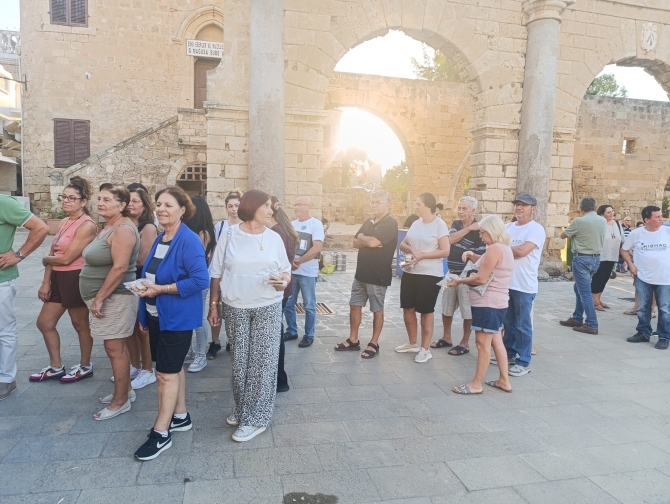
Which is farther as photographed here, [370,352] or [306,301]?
[306,301]

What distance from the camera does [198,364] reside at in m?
4.56

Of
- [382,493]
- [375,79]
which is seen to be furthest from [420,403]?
[375,79]

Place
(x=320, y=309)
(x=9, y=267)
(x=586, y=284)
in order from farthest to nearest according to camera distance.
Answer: (x=320, y=309) → (x=586, y=284) → (x=9, y=267)

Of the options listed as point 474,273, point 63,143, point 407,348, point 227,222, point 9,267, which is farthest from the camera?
point 63,143

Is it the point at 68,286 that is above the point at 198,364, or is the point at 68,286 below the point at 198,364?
above

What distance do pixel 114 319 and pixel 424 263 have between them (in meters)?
3.04

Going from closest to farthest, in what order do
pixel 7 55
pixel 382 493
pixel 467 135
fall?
pixel 382 493
pixel 467 135
pixel 7 55

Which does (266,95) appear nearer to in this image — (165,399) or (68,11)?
(165,399)

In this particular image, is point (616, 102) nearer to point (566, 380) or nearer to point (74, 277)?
point (566, 380)

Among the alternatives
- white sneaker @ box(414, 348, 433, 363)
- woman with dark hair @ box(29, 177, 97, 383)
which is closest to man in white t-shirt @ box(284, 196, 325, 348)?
white sneaker @ box(414, 348, 433, 363)

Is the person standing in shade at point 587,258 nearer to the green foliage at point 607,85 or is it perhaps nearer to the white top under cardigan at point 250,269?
the white top under cardigan at point 250,269

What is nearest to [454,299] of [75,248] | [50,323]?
[75,248]

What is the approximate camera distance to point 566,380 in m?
4.63

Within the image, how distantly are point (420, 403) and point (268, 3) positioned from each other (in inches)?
264
